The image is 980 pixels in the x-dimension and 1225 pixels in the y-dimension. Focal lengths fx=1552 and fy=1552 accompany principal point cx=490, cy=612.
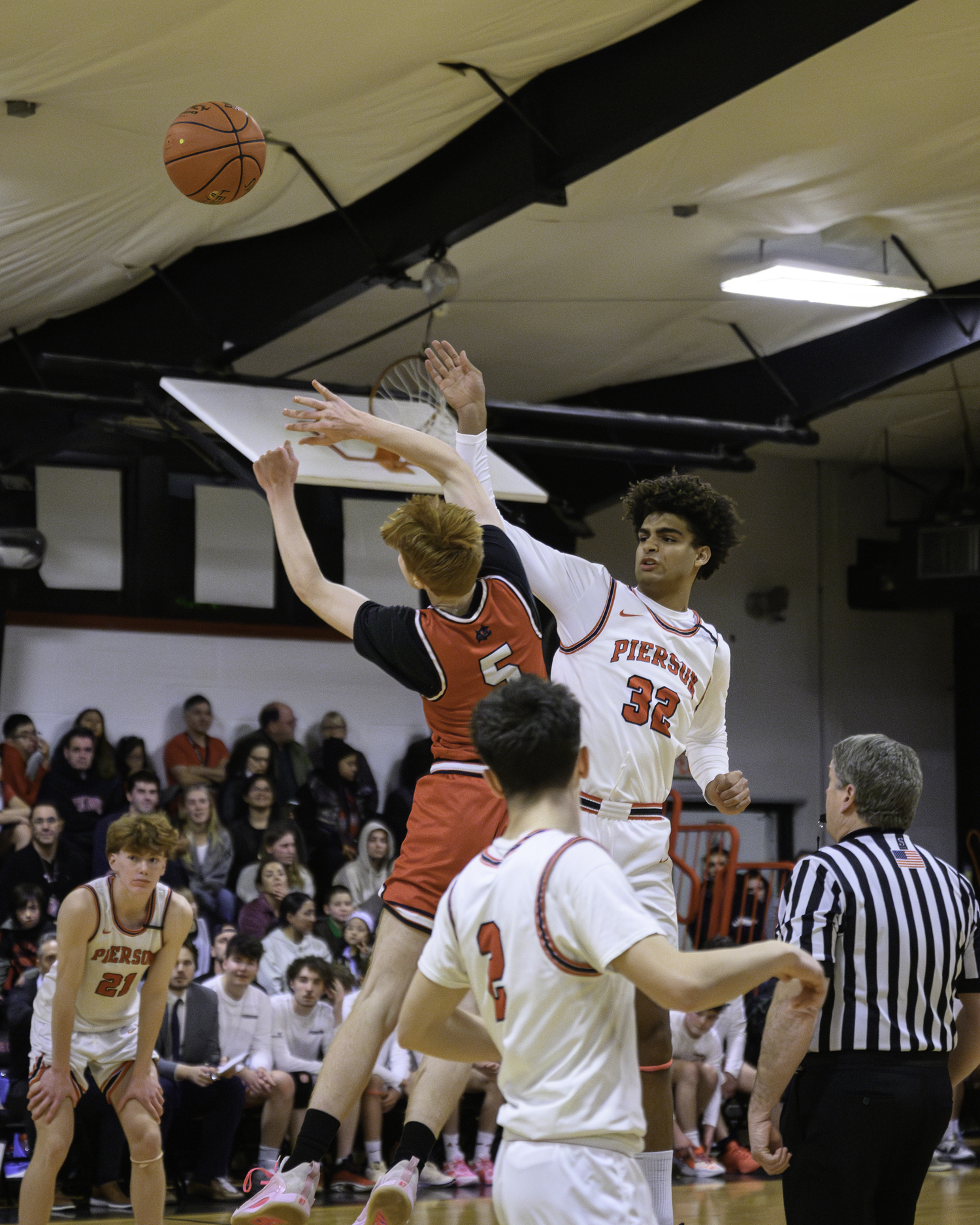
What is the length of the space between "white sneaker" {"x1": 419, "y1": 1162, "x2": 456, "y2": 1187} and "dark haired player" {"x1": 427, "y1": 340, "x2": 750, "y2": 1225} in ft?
18.7

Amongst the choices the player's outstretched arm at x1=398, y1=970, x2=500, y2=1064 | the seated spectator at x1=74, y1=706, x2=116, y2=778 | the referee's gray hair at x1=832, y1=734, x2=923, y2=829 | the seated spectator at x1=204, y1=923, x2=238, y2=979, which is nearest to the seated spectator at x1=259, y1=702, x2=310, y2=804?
the seated spectator at x1=74, y1=706, x2=116, y2=778

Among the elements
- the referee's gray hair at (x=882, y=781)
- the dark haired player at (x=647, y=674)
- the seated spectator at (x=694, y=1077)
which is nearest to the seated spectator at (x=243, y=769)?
the seated spectator at (x=694, y=1077)

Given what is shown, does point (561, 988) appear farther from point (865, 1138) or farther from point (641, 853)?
point (641, 853)

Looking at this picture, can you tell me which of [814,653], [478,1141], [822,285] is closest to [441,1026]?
[478,1141]

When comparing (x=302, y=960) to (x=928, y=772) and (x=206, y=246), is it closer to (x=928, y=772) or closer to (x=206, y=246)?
(x=206, y=246)

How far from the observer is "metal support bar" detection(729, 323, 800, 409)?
12266mm

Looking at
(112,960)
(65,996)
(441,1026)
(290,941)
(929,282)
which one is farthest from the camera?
(929,282)

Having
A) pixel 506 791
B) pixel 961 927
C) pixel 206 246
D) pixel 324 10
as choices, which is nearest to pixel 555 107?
pixel 324 10

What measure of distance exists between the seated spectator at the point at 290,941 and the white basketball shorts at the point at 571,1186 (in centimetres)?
765

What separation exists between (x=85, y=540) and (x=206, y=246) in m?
4.01

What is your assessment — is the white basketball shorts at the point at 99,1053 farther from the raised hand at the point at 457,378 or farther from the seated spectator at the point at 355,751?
the seated spectator at the point at 355,751

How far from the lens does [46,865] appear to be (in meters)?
11.0

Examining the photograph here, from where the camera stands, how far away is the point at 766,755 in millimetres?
16359

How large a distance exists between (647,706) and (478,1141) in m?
6.58
